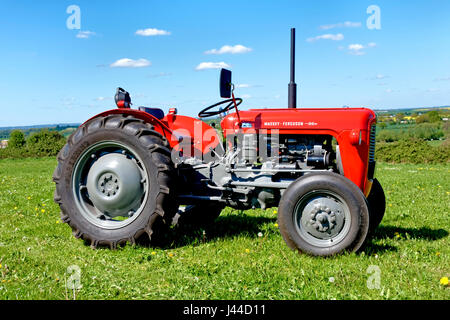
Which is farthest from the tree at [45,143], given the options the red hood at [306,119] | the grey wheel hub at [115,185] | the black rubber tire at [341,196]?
the black rubber tire at [341,196]

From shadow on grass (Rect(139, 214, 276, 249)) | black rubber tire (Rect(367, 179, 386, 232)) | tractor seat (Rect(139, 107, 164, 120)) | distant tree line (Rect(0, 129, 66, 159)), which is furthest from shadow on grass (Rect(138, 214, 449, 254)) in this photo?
distant tree line (Rect(0, 129, 66, 159))

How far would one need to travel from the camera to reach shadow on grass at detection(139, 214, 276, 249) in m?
5.13

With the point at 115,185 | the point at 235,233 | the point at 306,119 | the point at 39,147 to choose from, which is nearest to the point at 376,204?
the point at 306,119

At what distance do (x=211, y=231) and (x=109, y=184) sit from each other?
1477 millimetres

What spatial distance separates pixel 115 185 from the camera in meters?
4.96

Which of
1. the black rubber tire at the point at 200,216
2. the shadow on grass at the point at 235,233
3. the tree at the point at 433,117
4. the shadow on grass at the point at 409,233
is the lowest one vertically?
the shadow on grass at the point at 409,233

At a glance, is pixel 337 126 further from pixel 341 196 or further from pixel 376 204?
pixel 376 204

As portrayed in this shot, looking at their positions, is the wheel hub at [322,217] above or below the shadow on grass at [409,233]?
above

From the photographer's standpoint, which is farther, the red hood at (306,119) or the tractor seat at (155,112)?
the tractor seat at (155,112)

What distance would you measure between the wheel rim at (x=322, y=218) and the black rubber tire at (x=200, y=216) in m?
1.51

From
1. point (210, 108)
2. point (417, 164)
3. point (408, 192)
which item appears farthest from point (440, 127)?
point (210, 108)

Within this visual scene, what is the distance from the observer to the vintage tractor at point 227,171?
14.9 ft

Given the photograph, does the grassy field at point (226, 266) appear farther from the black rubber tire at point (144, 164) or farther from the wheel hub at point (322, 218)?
the wheel hub at point (322, 218)

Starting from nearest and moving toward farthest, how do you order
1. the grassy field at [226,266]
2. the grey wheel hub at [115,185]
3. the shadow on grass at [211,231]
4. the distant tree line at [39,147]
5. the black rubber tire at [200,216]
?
1. the grassy field at [226,266]
2. the grey wheel hub at [115,185]
3. the shadow on grass at [211,231]
4. the black rubber tire at [200,216]
5. the distant tree line at [39,147]
